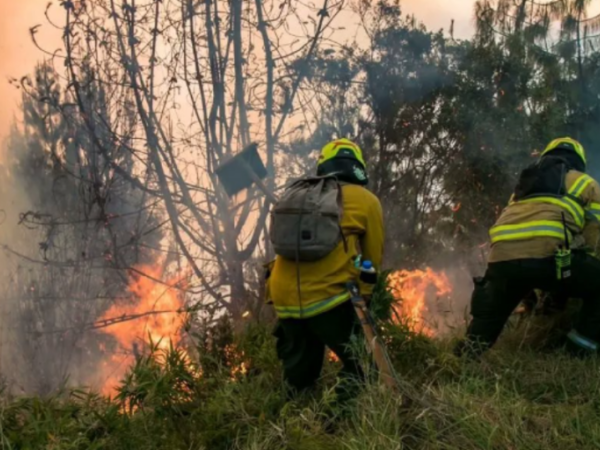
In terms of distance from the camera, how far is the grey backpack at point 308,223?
11.9ft

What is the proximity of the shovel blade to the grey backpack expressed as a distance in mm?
2508

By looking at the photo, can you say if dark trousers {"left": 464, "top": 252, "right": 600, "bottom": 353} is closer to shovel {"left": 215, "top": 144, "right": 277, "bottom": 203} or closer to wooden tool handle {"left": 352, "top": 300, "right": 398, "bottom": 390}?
wooden tool handle {"left": 352, "top": 300, "right": 398, "bottom": 390}

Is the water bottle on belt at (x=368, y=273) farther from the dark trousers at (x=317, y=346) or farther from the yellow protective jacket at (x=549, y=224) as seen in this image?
the yellow protective jacket at (x=549, y=224)

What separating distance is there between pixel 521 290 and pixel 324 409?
5.89 ft

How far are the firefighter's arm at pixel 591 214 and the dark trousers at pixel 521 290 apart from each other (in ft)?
0.61

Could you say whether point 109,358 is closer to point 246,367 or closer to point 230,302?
point 230,302

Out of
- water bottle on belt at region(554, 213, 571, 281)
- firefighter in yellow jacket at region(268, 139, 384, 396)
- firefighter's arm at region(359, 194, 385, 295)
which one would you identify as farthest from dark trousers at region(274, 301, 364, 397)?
water bottle on belt at region(554, 213, 571, 281)

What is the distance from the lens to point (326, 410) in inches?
144

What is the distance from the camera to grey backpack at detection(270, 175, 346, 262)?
3.64m

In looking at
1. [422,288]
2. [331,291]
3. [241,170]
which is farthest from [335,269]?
[422,288]

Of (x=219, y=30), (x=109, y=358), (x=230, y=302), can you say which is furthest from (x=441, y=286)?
(x=109, y=358)

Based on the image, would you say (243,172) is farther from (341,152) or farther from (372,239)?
(372,239)

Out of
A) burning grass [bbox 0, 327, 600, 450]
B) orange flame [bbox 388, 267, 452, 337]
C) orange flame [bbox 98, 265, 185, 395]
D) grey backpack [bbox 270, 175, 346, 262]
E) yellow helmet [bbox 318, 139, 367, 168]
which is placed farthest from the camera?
orange flame [bbox 98, 265, 185, 395]

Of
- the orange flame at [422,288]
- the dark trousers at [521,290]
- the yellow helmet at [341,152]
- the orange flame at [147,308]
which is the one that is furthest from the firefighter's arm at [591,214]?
the orange flame at [147,308]
